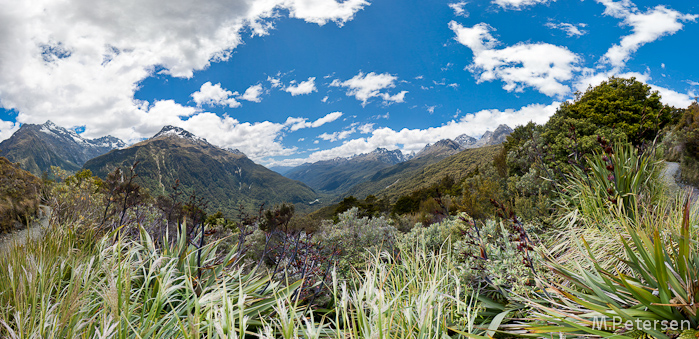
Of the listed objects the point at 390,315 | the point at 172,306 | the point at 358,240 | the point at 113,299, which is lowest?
the point at 358,240

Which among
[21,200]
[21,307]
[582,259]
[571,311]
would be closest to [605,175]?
[582,259]

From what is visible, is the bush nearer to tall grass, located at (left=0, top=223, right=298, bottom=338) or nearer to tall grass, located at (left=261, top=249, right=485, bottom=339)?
tall grass, located at (left=261, top=249, right=485, bottom=339)

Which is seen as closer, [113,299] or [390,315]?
[113,299]

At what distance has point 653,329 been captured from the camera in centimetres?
159

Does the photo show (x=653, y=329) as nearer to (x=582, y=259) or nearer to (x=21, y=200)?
(x=582, y=259)

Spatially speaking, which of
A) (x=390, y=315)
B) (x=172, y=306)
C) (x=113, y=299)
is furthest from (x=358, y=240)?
(x=113, y=299)

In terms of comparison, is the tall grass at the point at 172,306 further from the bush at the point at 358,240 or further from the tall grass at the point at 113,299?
the bush at the point at 358,240

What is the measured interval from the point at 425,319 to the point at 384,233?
4.55m

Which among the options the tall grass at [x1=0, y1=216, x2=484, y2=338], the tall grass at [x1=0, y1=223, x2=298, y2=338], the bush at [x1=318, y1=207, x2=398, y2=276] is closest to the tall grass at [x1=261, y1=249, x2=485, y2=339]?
the tall grass at [x1=0, y1=216, x2=484, y2=338]

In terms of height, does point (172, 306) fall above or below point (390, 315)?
above

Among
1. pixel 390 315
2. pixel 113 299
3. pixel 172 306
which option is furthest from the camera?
pixel 390 315

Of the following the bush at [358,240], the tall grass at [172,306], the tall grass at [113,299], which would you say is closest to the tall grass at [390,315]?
the tall grass at [172,306]

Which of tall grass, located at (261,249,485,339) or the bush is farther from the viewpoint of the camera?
the bush

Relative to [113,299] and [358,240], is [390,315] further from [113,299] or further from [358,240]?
[358,240]
